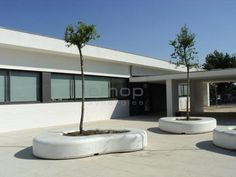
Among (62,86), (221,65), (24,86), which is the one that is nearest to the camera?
(24,86)

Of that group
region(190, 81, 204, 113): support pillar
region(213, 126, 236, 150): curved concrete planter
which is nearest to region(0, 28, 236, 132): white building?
region(190, 81, 204, 113): support pillar

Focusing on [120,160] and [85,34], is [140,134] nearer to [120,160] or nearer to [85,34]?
[120,160]

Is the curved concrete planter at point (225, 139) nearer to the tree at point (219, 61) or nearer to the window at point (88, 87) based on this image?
the window at point (88, 87)

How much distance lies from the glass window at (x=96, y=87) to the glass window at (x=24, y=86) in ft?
9.85

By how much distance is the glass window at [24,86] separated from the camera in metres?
13.8

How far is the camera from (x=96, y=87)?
61.1ft

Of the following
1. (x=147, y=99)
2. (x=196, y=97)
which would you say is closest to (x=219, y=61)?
(x=196, y=97)

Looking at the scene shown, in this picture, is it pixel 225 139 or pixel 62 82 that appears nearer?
pixel 225 139

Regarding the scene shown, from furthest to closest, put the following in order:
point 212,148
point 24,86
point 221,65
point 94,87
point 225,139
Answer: point 221,65 → point 94,87 → point 24,86 → point 212,148 → point 225,139

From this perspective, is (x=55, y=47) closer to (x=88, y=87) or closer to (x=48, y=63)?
(x=48, y=63)

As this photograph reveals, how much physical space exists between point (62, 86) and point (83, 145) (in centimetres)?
921

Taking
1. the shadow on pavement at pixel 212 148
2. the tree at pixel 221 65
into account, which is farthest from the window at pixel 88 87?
the tree at pixel 221 65

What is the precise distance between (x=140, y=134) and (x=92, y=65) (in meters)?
10.2

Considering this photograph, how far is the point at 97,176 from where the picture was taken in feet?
19.6
